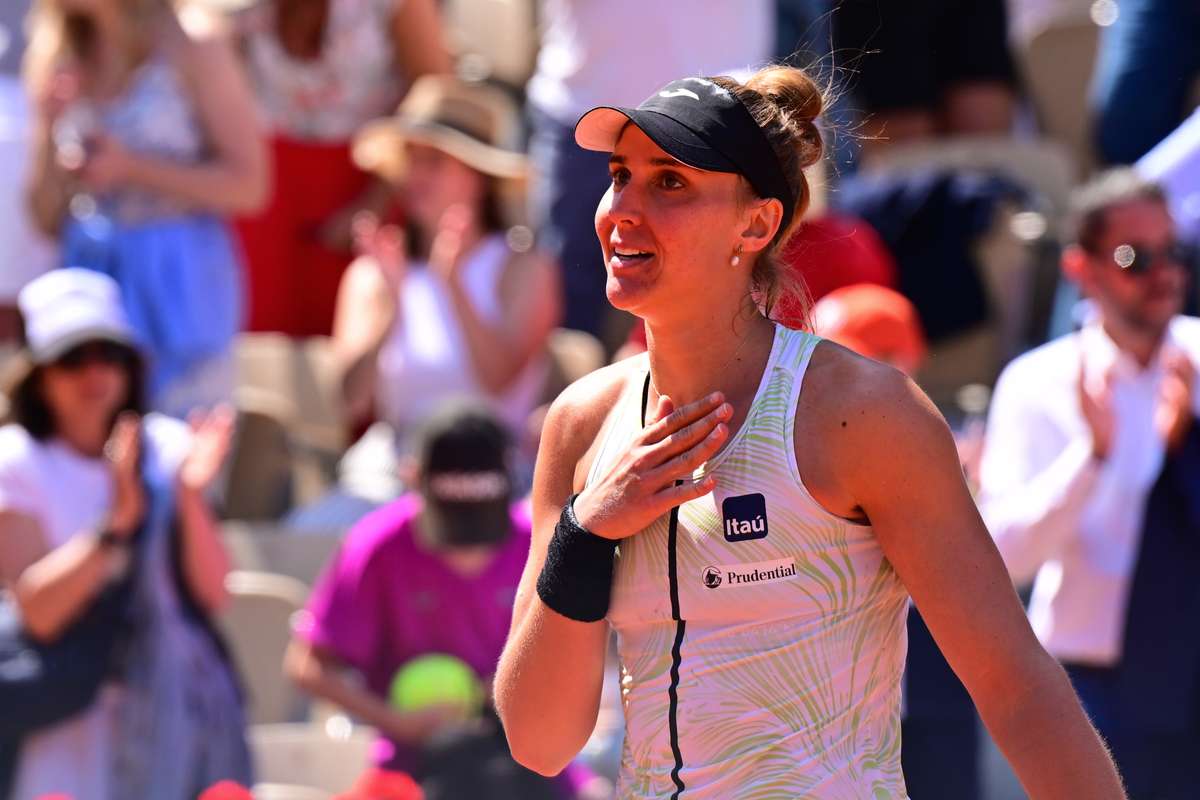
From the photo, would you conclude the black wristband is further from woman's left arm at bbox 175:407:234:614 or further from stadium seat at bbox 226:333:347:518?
stadium seat at bbox 226:333:347:518

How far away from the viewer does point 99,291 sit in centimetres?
543

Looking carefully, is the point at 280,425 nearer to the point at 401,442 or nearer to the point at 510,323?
the point at 401,442

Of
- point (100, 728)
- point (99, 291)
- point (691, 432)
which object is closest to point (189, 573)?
point (100, 728)

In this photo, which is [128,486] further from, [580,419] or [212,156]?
[580,419]

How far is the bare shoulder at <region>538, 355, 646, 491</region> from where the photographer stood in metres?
2.64

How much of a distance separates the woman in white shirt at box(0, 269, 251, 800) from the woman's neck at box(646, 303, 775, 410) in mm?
2741

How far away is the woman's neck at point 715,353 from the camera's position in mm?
2494

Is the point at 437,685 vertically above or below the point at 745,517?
below

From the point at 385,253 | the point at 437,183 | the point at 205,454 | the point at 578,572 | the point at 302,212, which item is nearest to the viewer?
the point at 578,572

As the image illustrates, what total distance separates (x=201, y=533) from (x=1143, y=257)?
2406mm

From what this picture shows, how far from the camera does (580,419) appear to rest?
2.65 meters

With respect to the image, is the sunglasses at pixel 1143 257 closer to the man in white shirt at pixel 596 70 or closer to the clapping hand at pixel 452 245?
the man in white shirt at pixel 596 70

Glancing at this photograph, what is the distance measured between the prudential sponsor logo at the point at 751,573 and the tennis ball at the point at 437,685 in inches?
112

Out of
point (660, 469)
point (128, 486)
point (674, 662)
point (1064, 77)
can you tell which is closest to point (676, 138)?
point (660, 469)
